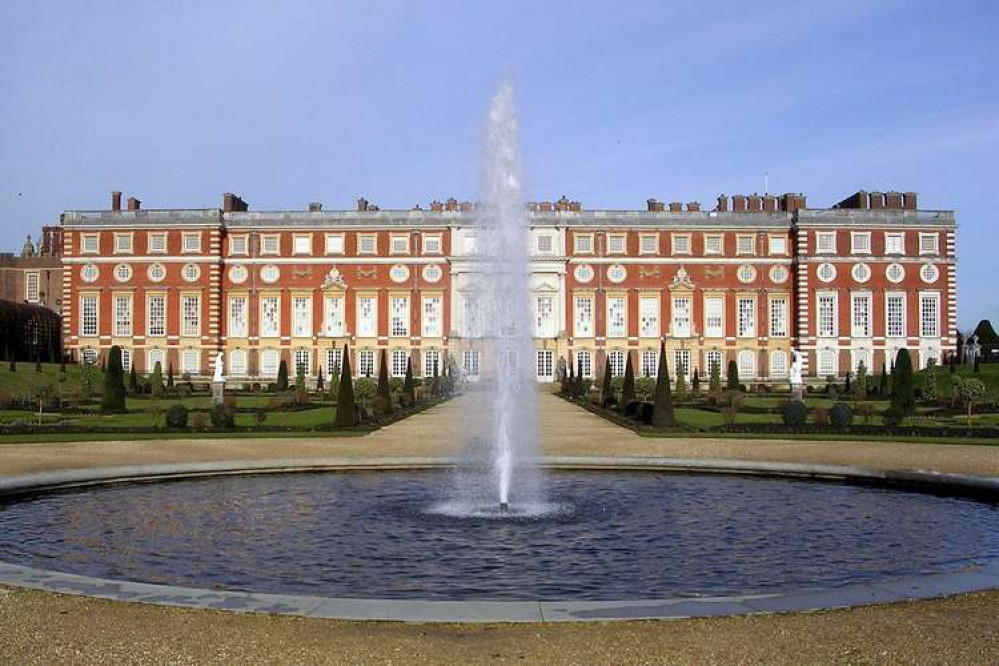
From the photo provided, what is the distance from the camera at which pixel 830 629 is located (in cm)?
560

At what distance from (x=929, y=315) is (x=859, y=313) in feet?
11.8

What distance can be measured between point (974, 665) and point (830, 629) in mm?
820

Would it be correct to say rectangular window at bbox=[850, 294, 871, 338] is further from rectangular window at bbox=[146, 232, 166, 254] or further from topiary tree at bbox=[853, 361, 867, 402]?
rectangular window at bbox=[146, 232, 166, 254]

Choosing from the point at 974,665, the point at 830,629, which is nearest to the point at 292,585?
the point at 830,629

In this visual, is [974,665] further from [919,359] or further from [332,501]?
[919,359]

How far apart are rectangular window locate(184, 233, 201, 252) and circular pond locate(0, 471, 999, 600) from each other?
126ft

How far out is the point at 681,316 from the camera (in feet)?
161

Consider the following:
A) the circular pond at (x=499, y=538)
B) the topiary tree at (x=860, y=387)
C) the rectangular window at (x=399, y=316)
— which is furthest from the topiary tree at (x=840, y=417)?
the rectangular window at (x=399, y=316)

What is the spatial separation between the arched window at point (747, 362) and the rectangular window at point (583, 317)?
25.3 ft

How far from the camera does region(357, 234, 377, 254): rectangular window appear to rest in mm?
49375

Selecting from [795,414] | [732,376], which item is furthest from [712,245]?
[795,414]

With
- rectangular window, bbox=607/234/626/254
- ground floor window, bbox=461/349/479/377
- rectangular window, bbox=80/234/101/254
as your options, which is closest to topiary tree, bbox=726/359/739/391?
rectangular window, bbox=607/234/626/254

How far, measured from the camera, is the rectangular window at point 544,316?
161 feet

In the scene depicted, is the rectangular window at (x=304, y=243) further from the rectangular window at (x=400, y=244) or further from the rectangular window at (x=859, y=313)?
the rectangular window at (x=859, y=313)
